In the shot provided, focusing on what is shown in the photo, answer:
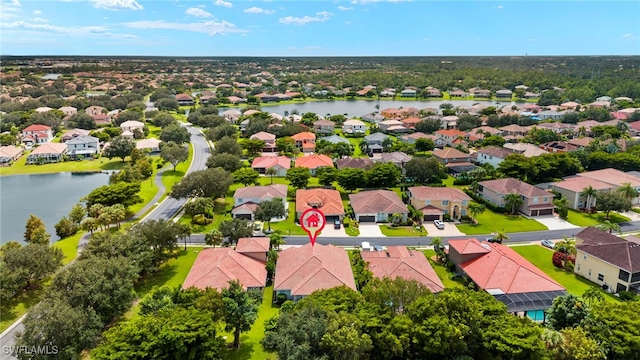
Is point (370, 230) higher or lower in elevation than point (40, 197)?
higher

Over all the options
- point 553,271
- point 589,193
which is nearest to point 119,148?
point 553,271

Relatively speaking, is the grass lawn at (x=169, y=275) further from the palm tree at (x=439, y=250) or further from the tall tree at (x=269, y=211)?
the palm tree at (x=439, y=250)

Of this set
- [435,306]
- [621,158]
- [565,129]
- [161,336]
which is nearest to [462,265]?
[435,306]

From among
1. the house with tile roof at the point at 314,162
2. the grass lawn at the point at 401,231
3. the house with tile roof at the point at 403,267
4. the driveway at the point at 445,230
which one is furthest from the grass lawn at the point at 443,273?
the house with tile roof at the point at 314,162

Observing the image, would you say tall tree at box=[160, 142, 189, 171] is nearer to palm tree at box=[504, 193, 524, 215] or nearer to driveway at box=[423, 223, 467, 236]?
driveway at box=[423, 223, 467, 236]

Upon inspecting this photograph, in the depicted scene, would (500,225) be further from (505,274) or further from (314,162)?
(314,162)

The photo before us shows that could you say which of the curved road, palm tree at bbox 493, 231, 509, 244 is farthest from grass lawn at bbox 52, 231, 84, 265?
palm tree at bbox 493, 231, 509, 244
